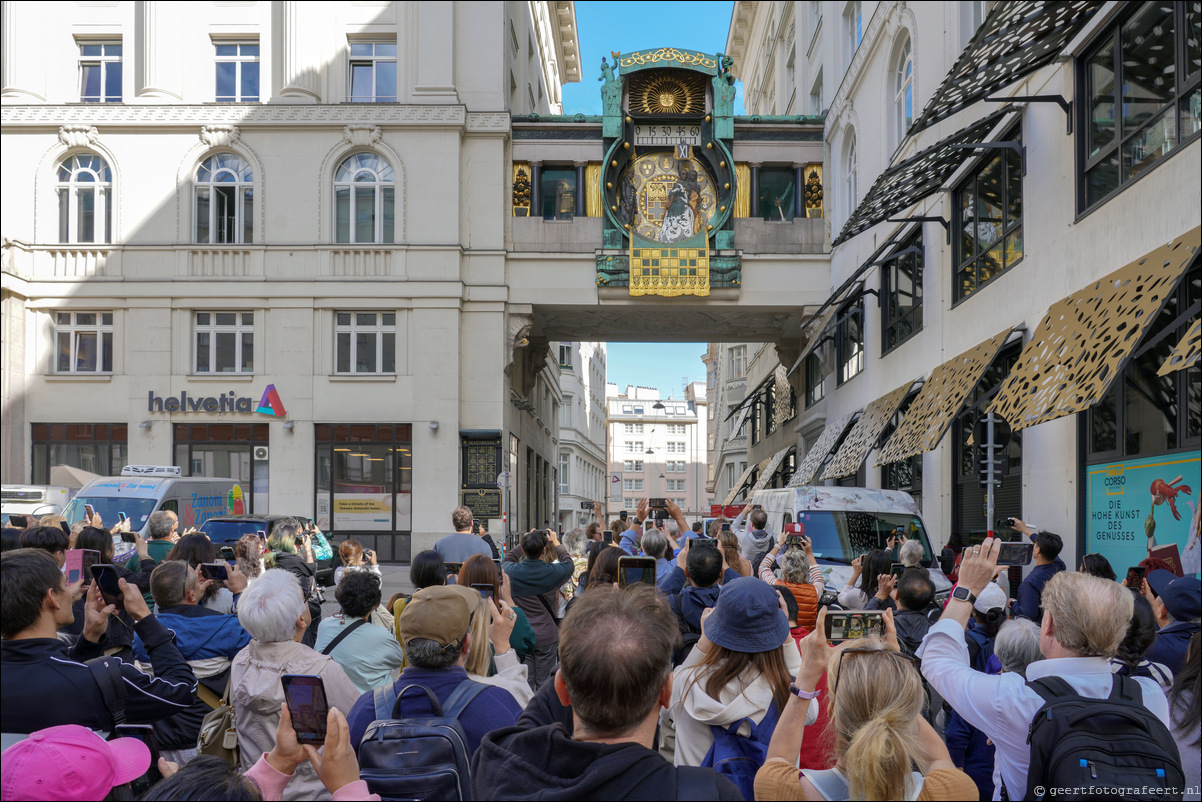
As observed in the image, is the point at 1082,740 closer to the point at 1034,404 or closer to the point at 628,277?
the point at 1034,404

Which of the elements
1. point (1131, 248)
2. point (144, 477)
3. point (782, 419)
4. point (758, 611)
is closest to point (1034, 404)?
point (1131, 248)

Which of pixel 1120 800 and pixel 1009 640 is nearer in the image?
pixel 1120 800

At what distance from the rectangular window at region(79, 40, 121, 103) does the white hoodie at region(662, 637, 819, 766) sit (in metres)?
32.0

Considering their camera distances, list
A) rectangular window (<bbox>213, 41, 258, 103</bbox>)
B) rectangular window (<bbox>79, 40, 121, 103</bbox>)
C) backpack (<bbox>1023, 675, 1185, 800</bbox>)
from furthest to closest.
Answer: rectangular window (<bbox>79, 40, 121, 103</bbox>), rectangular window (<bbox>213, 41, 258, 103</bbox>), backpack (<bbox>1023, 675, 1185, 800</bbox>)

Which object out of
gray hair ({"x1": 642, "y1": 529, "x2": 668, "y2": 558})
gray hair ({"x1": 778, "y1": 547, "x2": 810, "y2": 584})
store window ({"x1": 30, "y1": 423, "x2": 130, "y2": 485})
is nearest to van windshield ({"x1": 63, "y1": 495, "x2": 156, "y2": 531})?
store window ({"x1": 30, "y1": 423, "x2": 130, "y2": 485})

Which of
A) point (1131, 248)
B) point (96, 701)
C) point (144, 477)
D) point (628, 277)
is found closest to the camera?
point (96, 701)

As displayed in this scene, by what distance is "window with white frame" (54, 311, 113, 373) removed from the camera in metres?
29.6

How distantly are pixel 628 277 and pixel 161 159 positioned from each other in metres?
14.4

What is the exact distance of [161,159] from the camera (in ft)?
96.9

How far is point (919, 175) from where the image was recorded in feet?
55.0

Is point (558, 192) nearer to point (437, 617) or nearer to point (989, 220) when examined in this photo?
point (989, 220)

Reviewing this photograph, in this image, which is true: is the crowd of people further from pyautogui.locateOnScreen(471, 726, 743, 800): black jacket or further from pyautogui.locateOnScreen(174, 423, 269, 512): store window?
pyautogui.locateOnScreen(174, 423, 269, 512): store window

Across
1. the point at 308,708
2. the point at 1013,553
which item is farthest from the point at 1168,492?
the point at 308,708

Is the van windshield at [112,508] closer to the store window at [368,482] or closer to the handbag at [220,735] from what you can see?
the store window at [368,482]
